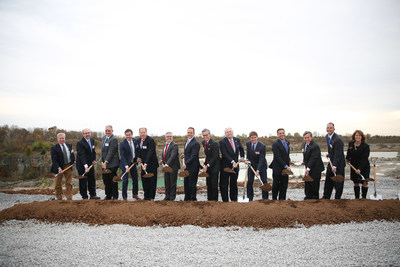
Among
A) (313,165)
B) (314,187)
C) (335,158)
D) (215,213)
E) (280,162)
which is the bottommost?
(215,213)

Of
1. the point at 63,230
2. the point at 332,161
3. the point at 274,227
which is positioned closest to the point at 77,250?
the point at 63,230

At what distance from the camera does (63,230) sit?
6.04 metres

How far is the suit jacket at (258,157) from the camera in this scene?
8250 mm

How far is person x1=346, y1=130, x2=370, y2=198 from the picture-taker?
8.19 metres

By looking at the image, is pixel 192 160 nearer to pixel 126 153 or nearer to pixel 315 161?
pixel 126 153

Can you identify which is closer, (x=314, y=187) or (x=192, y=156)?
(x=314, y=187)

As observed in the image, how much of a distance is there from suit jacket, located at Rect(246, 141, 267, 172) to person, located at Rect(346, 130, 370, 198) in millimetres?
2777

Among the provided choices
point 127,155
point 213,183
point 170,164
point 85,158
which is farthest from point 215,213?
point 85,158

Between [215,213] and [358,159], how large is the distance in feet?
16.8

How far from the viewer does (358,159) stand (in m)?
8.34

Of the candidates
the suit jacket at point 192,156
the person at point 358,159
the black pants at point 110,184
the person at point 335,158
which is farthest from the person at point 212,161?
the person at point 358,159

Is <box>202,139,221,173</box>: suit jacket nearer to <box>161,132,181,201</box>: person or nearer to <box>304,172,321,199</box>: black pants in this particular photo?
<box>161,132,181,201</box>: person

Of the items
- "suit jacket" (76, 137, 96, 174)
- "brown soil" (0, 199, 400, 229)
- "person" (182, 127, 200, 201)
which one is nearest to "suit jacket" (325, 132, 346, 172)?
"brown soil" (0, 199, 400, 229)

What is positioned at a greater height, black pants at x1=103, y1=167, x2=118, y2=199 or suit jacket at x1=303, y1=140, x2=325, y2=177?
suit jacket at x1=303, y1=140, x2=325, y2=177
